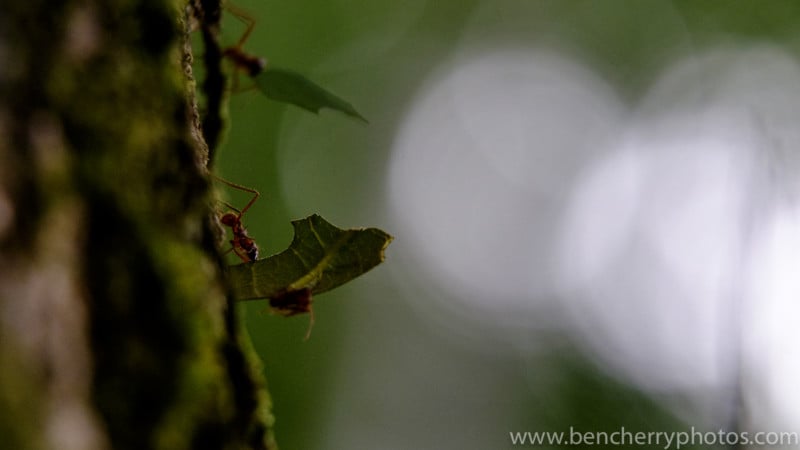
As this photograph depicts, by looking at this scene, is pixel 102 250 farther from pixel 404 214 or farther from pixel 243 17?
pixel 404 214

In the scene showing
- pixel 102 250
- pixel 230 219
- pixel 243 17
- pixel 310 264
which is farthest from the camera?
pixel 243 17

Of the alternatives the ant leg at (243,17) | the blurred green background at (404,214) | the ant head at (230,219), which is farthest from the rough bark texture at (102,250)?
the blurred green background at (404,214)

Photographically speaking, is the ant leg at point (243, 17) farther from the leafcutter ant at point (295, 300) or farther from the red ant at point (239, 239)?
the leafcutter ant at point (295, 300)

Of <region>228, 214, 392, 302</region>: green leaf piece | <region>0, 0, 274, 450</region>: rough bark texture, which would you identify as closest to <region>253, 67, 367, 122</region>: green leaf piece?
<region>228, 214, 392, 302</region>: green leaf piece

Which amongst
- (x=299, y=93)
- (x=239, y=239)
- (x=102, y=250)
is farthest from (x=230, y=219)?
(x=102, y=250)

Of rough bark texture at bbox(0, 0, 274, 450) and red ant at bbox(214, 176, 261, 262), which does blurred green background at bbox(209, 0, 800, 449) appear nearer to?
red ant at bbox(214, 176, 261, 262)
